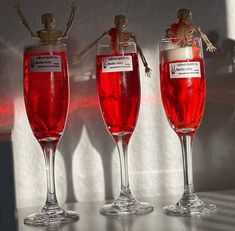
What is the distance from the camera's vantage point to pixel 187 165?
3.44ft

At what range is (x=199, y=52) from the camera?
3.38ft

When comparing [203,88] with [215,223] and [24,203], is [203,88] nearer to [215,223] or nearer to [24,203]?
[215,223]

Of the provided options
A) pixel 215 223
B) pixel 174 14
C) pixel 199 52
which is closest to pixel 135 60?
pixel 199 52

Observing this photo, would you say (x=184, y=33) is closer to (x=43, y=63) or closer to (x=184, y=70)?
(x=184, y=70)

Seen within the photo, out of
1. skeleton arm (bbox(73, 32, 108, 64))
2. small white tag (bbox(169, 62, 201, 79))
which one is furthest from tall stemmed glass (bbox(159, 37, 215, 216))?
skeleton arm (bbox(73, 32, 108, 64))

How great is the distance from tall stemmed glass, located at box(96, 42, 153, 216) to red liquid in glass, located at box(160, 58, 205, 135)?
0.05 metres

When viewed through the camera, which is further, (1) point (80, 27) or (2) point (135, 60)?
(1) point (80, 27)

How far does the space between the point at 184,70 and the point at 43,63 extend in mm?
243

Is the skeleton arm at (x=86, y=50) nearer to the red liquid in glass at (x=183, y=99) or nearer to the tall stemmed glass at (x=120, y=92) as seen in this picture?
the tall stemmed glass at (x=120, y=92)

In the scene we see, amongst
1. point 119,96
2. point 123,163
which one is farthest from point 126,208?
point 119,96

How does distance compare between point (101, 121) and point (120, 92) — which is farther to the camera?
point (101, 121)

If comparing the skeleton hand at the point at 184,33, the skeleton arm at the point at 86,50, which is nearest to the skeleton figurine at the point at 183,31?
Answer: the skeleton hand at the point at 184,33

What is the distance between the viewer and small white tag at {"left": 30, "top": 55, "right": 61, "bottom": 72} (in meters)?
0.97

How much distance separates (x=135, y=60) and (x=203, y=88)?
13cm
